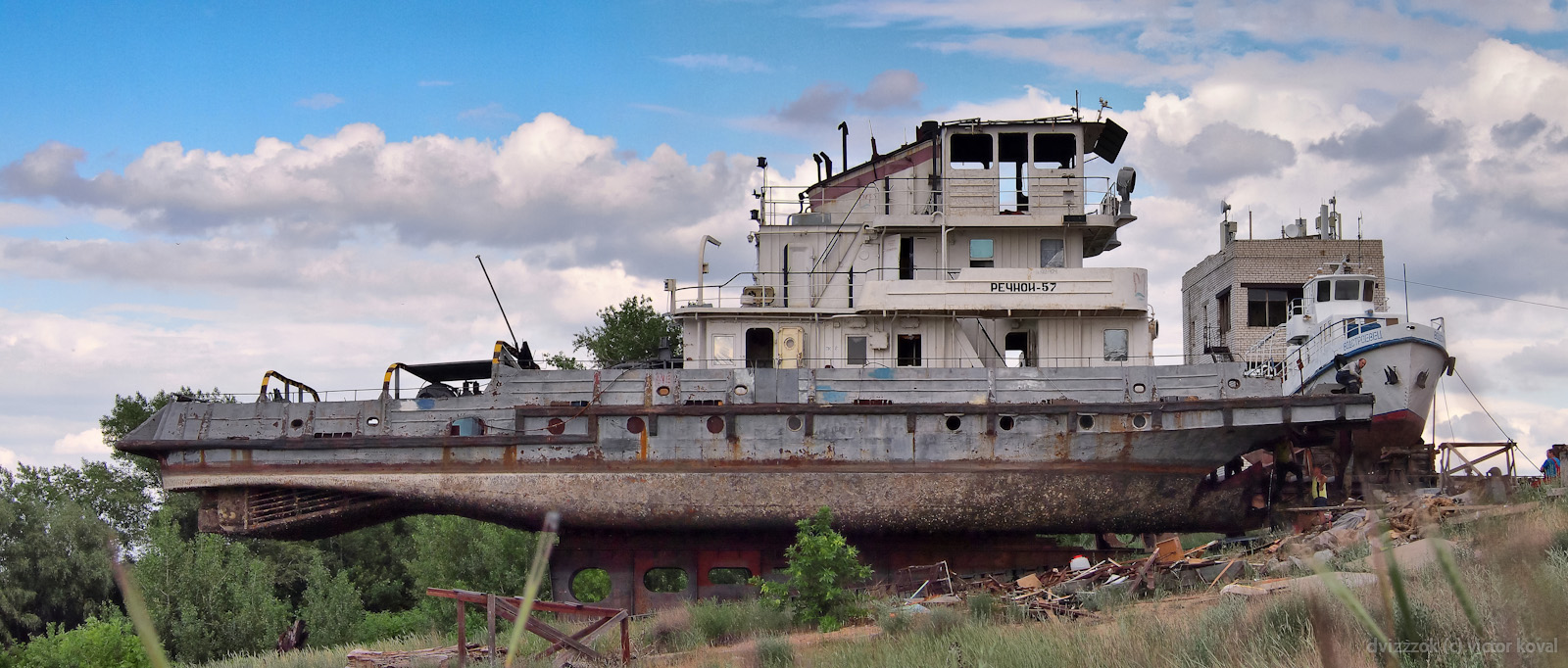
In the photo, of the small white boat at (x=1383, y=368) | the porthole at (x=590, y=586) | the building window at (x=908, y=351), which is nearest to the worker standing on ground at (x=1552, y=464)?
the small white boat at (x=1383, y=368)

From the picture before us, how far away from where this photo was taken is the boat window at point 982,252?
21656 mm

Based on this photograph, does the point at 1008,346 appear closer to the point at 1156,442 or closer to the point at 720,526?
the point at 1156,442

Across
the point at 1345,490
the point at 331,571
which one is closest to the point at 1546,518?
the point at 1345,490

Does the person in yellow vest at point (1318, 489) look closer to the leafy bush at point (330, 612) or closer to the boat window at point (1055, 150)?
the boat window at point (1055, 150)

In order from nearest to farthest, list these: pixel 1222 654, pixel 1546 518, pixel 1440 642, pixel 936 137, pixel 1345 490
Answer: pixel 1440 642, pixel 1222 654, pixel 1546 518, pixel 1345 490, pixel 936 137

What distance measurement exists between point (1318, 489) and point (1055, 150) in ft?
25.0

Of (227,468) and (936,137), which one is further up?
(936,137)

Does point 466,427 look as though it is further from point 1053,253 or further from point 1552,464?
point 1552,464

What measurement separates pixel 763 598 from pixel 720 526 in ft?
7.96

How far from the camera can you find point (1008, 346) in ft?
70.4

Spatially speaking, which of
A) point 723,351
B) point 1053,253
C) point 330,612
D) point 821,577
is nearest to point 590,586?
point 330,612

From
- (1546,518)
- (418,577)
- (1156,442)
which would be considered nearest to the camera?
(1546,518)

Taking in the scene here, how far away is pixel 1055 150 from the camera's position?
22641 millimetres

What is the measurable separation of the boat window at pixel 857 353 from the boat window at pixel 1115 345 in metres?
4.19
